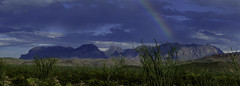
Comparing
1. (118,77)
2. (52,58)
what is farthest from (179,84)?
(52,58)

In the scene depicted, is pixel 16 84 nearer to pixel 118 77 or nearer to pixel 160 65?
pixel 118 77

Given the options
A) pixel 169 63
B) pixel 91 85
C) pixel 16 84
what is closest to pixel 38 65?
pixel 16 84

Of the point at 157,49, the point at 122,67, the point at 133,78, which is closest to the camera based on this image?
the point at 157,49

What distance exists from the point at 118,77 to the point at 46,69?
11.9ft

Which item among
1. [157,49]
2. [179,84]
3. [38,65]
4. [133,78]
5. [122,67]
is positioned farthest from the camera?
[122,67]

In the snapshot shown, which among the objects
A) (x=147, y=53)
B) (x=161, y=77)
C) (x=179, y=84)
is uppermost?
(x=147, y=53)

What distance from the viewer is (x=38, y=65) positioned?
1234 centimetres

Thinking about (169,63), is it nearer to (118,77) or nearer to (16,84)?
(118,77)

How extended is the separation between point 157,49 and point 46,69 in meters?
7.17

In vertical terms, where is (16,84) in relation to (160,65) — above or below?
below

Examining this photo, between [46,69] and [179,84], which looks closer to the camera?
[179,84]

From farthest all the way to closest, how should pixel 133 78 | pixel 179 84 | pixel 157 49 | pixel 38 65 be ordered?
pixel 38 65, pixel 133 78, pixel 179 84, pixel 157 49

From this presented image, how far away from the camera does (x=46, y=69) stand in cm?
1207

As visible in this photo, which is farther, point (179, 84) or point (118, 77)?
point (118, 77)
